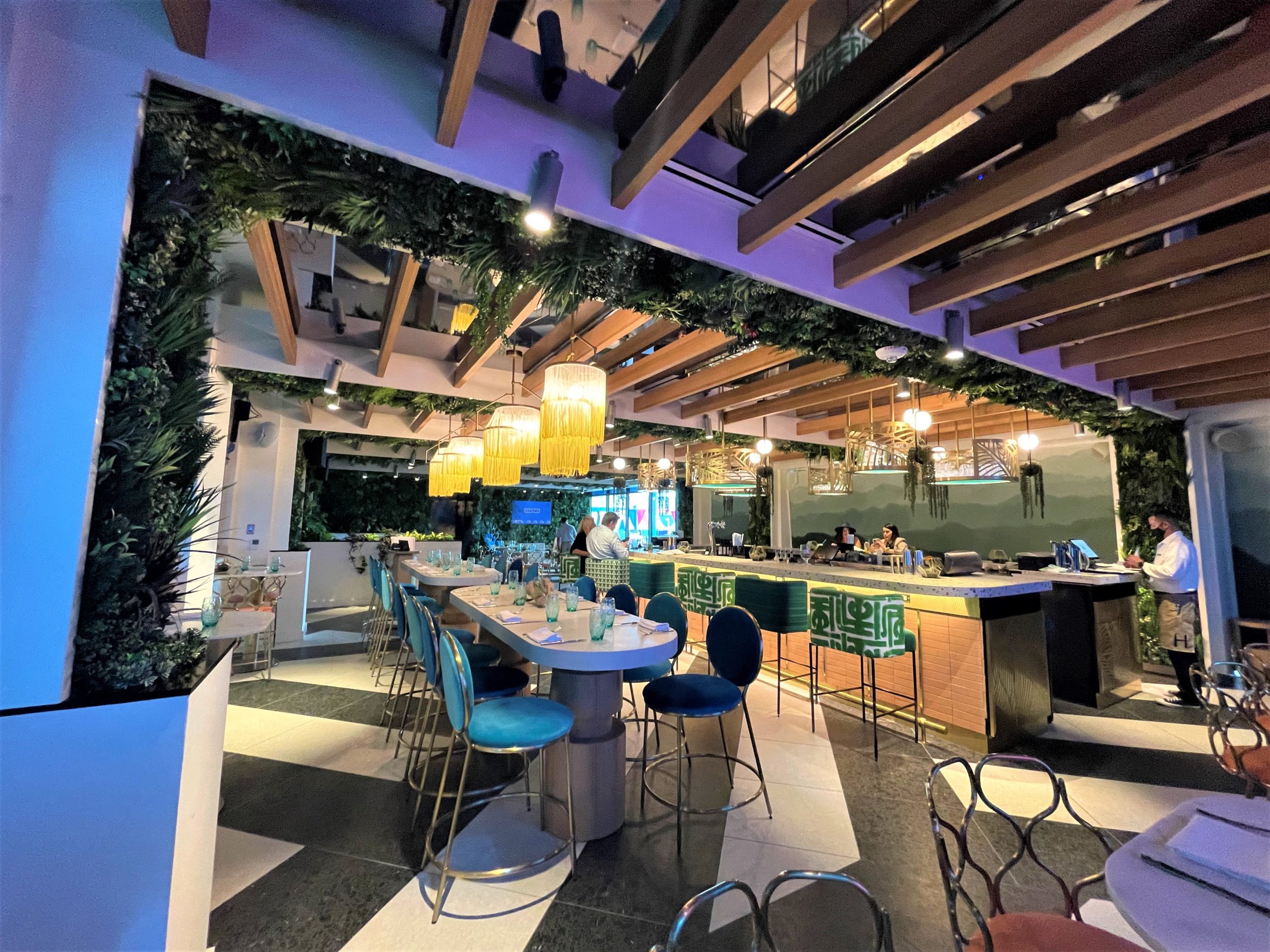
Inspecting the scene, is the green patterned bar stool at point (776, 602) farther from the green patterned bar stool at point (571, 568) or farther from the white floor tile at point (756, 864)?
the green patterned bar stool at point (571, 568)

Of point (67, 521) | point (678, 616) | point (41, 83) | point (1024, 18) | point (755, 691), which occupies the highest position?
point (1024, 18)

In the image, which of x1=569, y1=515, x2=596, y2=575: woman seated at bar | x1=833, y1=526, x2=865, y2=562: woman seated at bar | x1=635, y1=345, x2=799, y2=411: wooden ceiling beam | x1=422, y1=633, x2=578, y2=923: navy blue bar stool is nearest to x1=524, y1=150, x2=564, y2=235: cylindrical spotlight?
x1=422, y1=633, x2=578, y2=923: navy blue bar stool

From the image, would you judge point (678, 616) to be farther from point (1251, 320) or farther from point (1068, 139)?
point (1251, 320)

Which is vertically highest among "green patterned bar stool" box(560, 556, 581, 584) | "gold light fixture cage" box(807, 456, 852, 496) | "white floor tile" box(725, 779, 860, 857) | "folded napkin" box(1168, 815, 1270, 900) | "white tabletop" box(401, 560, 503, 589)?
"gold light fixture cage" box(807, 456, 852, 496)

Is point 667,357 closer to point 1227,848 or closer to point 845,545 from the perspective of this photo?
point 845,545

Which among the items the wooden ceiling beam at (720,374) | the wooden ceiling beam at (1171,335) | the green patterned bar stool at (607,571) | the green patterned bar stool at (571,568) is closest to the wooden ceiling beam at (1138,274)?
the wooden ceiling beam at (1171,335)

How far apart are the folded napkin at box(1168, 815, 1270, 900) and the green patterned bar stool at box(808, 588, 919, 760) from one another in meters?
2.11

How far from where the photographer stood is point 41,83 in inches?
53.0

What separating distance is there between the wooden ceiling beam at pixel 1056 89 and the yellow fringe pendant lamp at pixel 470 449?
3518mm

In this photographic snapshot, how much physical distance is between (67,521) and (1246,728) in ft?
22.3

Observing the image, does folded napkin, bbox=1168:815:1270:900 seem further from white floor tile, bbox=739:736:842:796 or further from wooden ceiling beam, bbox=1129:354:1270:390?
wooden ceiling beam, bbox=1129:354:1270:390

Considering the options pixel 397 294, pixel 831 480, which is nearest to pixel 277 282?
pixel 397 294

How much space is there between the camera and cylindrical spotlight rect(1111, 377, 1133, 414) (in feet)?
14.4

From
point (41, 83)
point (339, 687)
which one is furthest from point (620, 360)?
point (339, 687)
